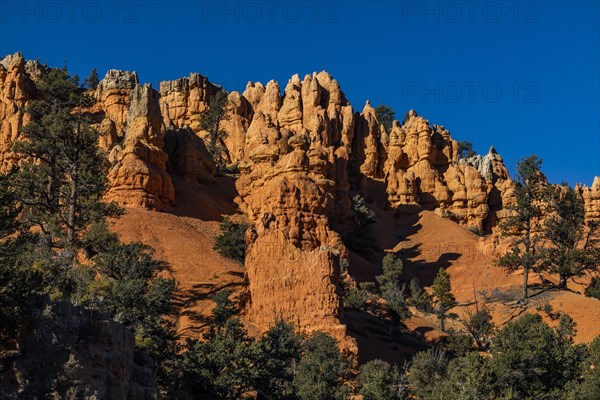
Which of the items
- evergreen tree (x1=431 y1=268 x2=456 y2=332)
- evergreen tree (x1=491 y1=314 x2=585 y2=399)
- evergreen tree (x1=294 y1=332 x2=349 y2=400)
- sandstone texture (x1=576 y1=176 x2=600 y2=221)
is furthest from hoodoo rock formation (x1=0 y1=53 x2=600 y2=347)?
evergreen tree (x1=491 y1=314 x2=585 y2=399)

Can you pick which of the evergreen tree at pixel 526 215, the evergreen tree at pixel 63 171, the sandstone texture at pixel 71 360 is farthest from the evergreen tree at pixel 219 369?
the evergreen tree at pixel 526 215

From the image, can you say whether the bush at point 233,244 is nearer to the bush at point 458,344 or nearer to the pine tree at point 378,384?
the bush at point 458,344

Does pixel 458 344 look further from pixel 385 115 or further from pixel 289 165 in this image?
pixel 385 115

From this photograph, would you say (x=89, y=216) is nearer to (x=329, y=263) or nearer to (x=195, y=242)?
(x=195, y=242)

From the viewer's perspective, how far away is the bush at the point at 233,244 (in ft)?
166

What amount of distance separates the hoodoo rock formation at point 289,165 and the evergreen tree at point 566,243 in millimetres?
17587

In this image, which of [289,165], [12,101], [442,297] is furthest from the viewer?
[12,101]

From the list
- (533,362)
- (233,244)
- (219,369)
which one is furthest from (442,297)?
(219,369)

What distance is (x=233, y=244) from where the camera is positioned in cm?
5112

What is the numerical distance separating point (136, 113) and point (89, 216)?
20112 mm

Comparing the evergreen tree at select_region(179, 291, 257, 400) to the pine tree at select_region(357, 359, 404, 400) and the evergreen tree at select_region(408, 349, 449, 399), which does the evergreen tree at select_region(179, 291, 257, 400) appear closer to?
the pine tree at select_region(357, 359, 404, 400)

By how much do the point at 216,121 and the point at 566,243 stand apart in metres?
41.4

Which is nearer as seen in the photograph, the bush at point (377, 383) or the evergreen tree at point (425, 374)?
the bush at point (377, 383)

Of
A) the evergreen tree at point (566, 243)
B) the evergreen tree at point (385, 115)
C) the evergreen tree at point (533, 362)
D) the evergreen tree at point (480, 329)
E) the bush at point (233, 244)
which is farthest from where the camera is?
the evergreen tree at point (385, 115)
